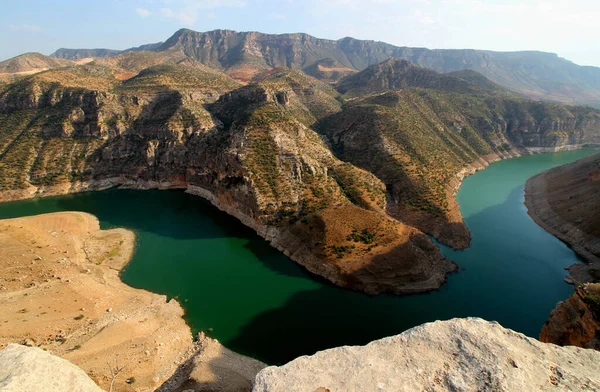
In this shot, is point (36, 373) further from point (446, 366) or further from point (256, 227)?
point (256, 227)

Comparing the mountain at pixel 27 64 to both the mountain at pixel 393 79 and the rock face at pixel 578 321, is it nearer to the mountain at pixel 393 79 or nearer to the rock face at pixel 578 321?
the mountain at pixel 393 79

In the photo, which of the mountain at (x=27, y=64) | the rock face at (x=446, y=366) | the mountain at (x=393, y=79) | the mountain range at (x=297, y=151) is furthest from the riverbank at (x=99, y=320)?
the mountain at (x=27, y=64)

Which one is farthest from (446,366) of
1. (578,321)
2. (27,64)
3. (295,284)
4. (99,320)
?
(27,64)

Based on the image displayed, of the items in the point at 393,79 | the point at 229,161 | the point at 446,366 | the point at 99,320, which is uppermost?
the point at 393,79

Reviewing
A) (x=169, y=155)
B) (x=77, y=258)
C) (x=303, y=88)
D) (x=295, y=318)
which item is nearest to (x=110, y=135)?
(x=169, y=155)

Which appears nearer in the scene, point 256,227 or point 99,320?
point 99,320

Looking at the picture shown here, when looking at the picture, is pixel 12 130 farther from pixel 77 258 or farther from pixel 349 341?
Answer: pixel 349 341
